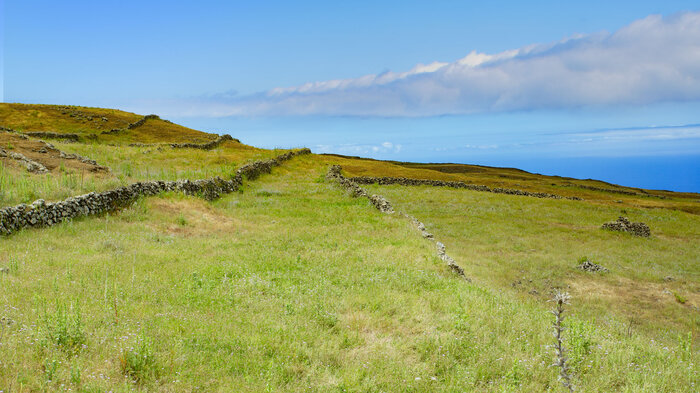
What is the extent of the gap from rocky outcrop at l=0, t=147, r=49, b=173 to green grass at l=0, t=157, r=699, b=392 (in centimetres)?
1170

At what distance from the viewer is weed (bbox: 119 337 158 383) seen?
679 cm

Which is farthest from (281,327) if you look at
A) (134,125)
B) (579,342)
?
(134,125)

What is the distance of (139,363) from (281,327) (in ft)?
9.08

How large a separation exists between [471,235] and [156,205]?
1857cm

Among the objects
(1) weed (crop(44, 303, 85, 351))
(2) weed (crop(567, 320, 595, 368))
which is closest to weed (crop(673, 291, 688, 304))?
(2) weed (crop(567, 320, 595, 368))

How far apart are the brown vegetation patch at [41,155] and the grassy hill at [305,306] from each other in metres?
1.22

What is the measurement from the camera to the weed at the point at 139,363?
22.3 ft

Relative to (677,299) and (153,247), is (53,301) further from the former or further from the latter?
(677,299)

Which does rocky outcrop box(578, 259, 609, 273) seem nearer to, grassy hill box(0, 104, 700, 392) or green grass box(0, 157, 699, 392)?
grassy hill box(0, 104, 700, 392)

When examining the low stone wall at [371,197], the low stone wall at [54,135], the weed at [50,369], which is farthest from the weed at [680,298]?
the low stone wall at [54,135]

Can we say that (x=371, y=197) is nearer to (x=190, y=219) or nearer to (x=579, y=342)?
(x=190, y=219)

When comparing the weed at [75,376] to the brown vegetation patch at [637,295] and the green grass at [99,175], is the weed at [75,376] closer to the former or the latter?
the green grass at [99,175]

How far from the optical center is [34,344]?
275 inches

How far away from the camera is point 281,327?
8.92 m
